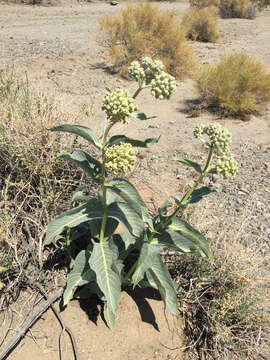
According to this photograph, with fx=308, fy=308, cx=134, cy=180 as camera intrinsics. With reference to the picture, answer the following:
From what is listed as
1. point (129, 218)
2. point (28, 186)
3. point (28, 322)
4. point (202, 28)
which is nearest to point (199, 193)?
point (129, 218)

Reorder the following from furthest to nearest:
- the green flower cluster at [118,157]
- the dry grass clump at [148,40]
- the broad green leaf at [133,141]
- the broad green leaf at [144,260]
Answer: the dry grass clump at [148,40] → the broad green leaf at [144,260] → the broad green leaf at [133,141] → the green flower cluster at [118,157]

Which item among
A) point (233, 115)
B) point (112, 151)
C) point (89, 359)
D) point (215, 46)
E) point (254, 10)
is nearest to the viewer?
point (112, 151)

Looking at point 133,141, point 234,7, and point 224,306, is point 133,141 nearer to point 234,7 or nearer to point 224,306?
point 224,306

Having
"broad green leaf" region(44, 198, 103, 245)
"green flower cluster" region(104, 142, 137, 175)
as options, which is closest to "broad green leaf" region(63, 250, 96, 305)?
"broad green leaf" region(44, 198, 103, 245)

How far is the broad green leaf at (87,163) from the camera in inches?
70.2

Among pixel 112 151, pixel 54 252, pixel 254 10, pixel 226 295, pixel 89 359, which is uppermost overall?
pixel 254 10

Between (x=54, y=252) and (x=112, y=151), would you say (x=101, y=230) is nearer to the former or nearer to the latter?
(x=112, y=151)

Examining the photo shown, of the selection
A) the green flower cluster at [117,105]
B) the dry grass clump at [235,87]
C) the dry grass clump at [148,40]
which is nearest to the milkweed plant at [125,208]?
the green flower cluster at [117,105]

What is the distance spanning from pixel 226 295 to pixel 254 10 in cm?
1696

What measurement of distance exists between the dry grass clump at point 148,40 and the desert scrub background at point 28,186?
5.03m

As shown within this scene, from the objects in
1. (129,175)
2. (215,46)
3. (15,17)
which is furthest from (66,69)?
(15,17)

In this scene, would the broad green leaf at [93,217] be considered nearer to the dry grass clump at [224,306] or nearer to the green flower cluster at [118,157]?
the green flower cluster at [118,157]

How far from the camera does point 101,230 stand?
1839mm

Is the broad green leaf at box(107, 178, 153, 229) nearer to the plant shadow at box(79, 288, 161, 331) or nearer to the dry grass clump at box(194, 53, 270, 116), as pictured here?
the plant shadow at box(79, 288, 161, 331)
